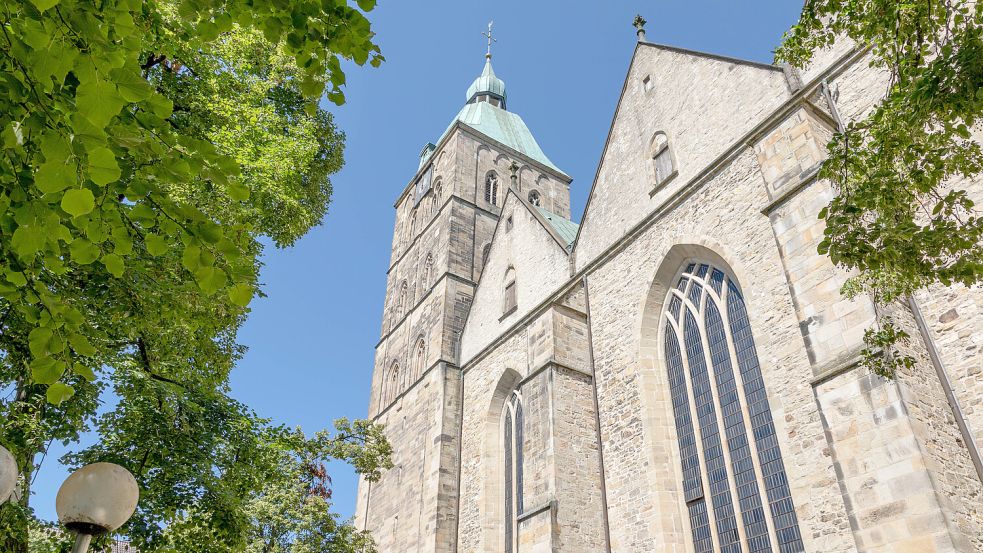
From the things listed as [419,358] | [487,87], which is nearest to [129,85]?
[419,358]

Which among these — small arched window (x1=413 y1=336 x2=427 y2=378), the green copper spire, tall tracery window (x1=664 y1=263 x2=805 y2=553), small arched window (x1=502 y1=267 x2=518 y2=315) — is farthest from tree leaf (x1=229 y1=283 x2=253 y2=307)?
the green copper spire

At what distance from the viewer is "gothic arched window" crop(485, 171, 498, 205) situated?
2666 cm

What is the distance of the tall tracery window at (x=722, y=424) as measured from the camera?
364 inches

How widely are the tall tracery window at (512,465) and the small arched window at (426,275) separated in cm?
832

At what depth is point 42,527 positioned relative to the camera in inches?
278

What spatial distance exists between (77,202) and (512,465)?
575 inches

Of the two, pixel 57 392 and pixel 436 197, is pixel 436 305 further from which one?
pixel 57 392

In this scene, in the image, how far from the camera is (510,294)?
17.6m

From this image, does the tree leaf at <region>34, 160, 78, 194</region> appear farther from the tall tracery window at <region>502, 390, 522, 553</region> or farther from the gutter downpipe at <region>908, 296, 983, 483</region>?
→ the tall tracery window at <region>502, 390, 522, 553</region>

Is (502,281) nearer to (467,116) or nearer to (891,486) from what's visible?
(891,486)

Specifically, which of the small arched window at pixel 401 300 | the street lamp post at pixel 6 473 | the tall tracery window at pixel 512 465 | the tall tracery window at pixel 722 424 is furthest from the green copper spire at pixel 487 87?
the street lamp post at pixel 6 473

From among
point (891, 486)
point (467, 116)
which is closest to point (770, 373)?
point (891, 486)

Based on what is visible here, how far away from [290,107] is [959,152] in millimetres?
9398

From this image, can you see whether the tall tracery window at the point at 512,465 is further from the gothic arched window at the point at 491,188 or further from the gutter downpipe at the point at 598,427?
the gothic arched window at the point at 491,188
